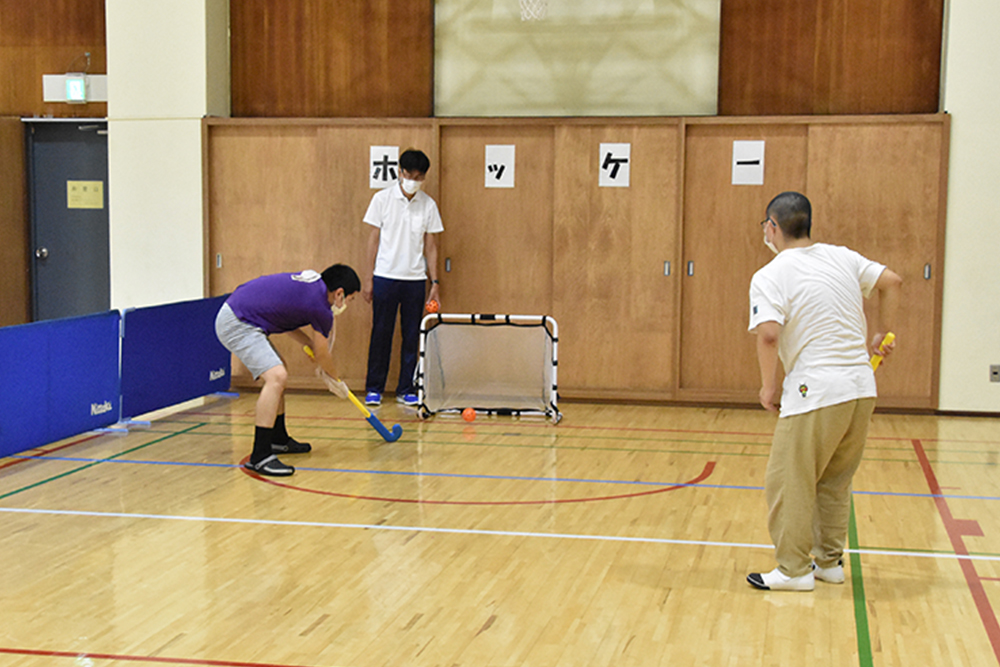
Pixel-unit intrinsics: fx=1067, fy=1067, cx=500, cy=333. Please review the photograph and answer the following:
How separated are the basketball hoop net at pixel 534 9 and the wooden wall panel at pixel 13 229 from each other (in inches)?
203

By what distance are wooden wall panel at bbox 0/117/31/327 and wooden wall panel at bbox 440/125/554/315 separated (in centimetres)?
444

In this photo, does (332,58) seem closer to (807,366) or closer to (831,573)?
(807,366)

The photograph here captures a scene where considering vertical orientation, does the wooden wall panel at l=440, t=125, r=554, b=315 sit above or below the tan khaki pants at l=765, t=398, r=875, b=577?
above

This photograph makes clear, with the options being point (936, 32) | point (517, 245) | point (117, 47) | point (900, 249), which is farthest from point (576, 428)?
point (117, 47)

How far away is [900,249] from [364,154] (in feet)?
15.3

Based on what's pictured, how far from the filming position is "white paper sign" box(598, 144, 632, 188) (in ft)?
30.1

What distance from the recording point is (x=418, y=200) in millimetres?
9047

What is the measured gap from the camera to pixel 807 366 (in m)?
4.34

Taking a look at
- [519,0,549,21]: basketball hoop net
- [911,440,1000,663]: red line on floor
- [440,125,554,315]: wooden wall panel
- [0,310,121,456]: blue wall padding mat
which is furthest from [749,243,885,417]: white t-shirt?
[519,0,549,21]: basketball hoop net

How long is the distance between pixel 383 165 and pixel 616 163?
2.05m

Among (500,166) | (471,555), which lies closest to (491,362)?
(500,166)

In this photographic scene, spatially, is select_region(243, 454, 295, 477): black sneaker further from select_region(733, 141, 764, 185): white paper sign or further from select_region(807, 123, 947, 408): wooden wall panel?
select_region(807, 123, 947, 408): wooden wall panel

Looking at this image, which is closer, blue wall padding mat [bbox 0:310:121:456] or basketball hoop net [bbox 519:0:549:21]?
blue wall padding mat [bbox 0:310:121:456]

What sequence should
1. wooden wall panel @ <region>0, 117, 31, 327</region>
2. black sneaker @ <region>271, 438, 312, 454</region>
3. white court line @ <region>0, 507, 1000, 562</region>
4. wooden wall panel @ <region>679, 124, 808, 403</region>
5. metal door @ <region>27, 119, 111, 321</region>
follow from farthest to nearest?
1. metal door @ <region>27, 119, 111, 321</region>
2. wooden wall panel @ <region>0, 117, 31, 327</region>
3. wooden wall panel @ <region>679, 124, 808, 403</region>
4. black sneaker @ <region>271, 438, 312, 454</region>
5. white court line @ <region>0, 507, 1000, 562</region>
